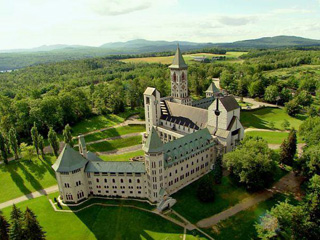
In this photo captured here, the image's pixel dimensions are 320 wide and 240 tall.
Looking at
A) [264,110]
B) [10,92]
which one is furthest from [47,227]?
[10,92]

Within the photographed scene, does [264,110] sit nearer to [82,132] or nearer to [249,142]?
[249,142]

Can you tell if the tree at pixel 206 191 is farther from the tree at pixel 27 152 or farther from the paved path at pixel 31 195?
the tree at pixel 27 152

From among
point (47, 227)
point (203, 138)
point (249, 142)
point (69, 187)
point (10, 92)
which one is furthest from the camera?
point (10, 92)

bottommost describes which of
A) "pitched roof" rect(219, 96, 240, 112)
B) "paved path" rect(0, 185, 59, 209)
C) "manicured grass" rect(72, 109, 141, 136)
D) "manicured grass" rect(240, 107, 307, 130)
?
"paved path" rect(0, 185, 59, 209)

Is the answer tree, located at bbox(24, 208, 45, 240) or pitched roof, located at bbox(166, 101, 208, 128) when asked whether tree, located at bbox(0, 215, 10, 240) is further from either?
pitched roof, located at bbox(166, 101, 208, 128)

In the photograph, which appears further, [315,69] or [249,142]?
[315,69]

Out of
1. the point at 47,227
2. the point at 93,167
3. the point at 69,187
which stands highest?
the point at 93,167

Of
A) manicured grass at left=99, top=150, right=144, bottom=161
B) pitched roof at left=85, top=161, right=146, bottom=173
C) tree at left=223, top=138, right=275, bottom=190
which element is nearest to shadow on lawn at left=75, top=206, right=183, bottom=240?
pitched roof at left=85, top=161, right=146, bottom=173

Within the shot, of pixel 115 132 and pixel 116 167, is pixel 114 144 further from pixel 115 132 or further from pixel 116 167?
pixel 116 167
